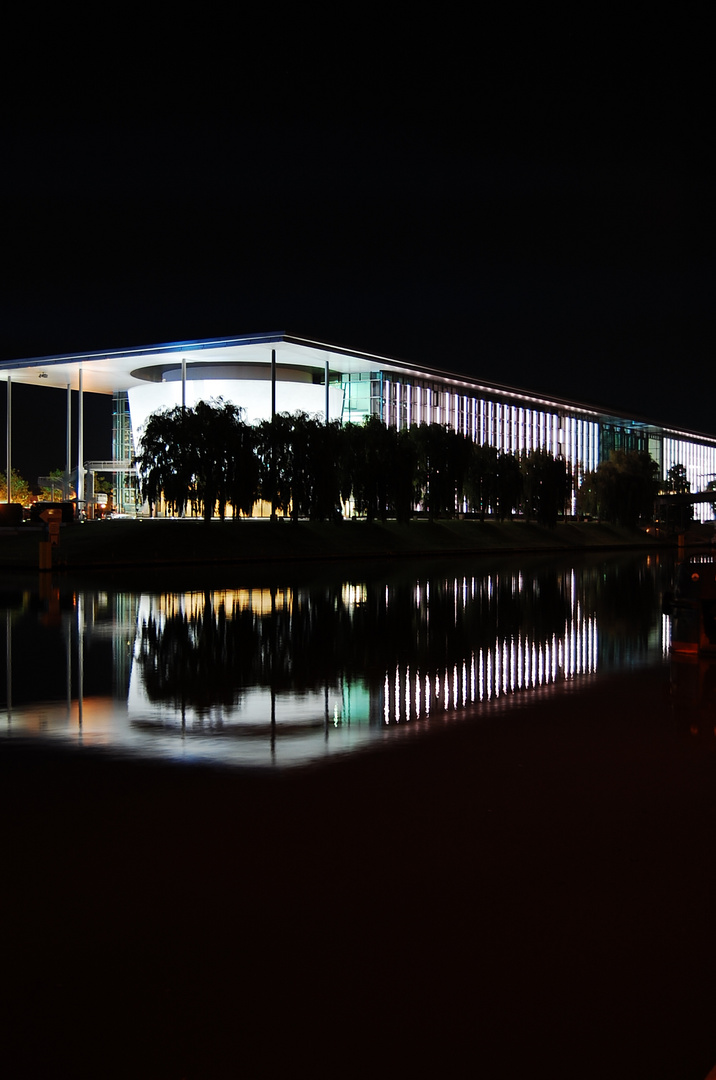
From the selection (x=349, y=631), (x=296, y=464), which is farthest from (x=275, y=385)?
(x=349, y=631)

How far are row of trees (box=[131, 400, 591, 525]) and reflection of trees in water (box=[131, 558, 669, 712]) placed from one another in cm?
2345

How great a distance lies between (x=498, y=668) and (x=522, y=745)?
4.44 meters

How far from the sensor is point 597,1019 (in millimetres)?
3742

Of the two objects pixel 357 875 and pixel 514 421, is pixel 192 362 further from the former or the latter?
pixel 357 875

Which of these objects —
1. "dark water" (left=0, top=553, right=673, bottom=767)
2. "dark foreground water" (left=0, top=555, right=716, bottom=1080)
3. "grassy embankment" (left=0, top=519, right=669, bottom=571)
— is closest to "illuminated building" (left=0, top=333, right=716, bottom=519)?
"grassy embankment" (left=0, top=519, right=669, bottom=571)

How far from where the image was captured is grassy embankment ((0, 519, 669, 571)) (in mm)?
41281

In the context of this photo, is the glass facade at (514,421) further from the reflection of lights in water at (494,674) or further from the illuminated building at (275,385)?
the reflection of lights in water at (494,674)

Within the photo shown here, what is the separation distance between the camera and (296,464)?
5478 cm

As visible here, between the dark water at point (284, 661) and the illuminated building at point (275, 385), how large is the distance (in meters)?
47.3

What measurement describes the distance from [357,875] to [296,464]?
164 ft

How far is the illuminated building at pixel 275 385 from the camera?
79.6 meters

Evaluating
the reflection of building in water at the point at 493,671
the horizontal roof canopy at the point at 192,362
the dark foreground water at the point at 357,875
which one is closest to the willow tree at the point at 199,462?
the horizontal roof canopy at the point at 192,362

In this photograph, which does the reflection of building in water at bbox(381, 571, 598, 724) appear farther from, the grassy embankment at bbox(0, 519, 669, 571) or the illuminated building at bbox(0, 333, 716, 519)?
the illuminated building at bbox(0, 333, 716, 519)

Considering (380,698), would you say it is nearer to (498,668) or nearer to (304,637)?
(498,668)
